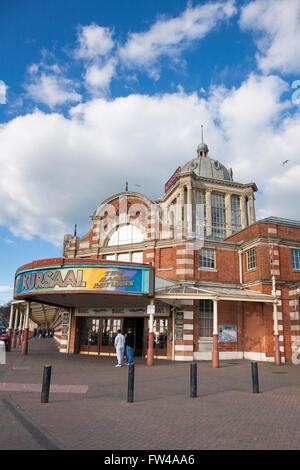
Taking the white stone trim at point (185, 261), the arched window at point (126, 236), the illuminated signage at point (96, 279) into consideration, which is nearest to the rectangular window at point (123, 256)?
the arched window at point (126, 236)

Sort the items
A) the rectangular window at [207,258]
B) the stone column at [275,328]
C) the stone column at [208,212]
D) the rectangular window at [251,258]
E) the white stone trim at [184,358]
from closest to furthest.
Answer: the stone column at [275,328], the white stone trim at [184,358], the rectangular window at [251,258], the rectangular window at [207,258], the stone column at [208,212]

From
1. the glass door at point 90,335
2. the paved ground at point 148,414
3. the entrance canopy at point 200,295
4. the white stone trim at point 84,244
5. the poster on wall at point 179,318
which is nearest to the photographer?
the paved ground at point 148,414

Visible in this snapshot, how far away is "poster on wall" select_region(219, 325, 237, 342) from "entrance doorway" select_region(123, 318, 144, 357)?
4916 millimetres

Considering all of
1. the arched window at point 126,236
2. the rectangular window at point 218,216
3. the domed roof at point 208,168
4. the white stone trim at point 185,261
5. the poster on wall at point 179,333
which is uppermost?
the domed roof at point 208,168

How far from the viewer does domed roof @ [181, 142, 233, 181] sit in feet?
165

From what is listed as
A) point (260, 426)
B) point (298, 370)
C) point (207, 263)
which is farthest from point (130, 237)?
point (260, 426)

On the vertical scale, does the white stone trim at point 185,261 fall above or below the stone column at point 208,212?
below

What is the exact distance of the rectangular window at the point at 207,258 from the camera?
22.2 meters

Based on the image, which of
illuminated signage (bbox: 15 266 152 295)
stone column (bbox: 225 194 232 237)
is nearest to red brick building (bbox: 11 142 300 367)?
illuminated signage (bbox: 15 266 152 295)

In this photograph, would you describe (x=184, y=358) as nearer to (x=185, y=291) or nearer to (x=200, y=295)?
(x=185, y=291)

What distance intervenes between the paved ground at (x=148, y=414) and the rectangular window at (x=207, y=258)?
9840 millimetres

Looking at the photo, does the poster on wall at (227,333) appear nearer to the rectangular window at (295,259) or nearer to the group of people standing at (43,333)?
the rectangular window at (295,259)
